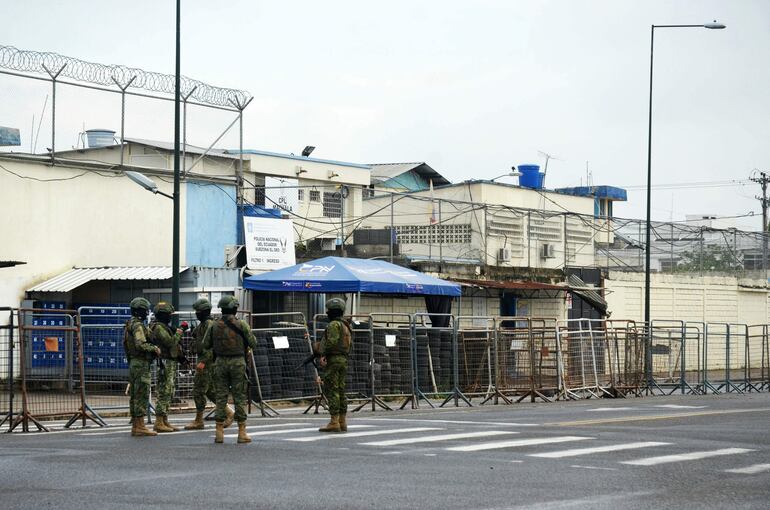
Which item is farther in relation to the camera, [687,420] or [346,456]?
[687,420]

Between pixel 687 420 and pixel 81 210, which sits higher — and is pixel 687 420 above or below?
below

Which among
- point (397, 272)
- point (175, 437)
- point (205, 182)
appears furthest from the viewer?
point (205, 182)

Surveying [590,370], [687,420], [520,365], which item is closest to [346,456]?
[687,420]

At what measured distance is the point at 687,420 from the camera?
20.8 metres

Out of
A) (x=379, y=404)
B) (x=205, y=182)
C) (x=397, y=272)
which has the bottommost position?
(x=379, y=404)

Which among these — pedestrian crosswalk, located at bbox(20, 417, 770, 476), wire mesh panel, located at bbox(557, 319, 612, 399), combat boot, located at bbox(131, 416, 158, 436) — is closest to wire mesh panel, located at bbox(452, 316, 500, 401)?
wire mesh panel, located at bbox(557, 319, 612, 399)

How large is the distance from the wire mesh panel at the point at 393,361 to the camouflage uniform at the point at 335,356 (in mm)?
6948

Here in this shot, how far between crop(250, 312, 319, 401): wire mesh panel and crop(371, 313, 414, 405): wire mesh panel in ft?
5.06

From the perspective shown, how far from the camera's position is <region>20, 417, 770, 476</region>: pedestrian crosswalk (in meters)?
13.9

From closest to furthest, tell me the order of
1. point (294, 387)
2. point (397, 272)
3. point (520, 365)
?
point (294, 387) < point (520, 365) < point (397, 272)

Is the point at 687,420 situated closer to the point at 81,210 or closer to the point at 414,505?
the point at 414,505

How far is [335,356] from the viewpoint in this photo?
17.9m

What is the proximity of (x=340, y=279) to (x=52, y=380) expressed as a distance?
29.1 ft

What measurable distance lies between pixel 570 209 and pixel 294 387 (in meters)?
35.6
